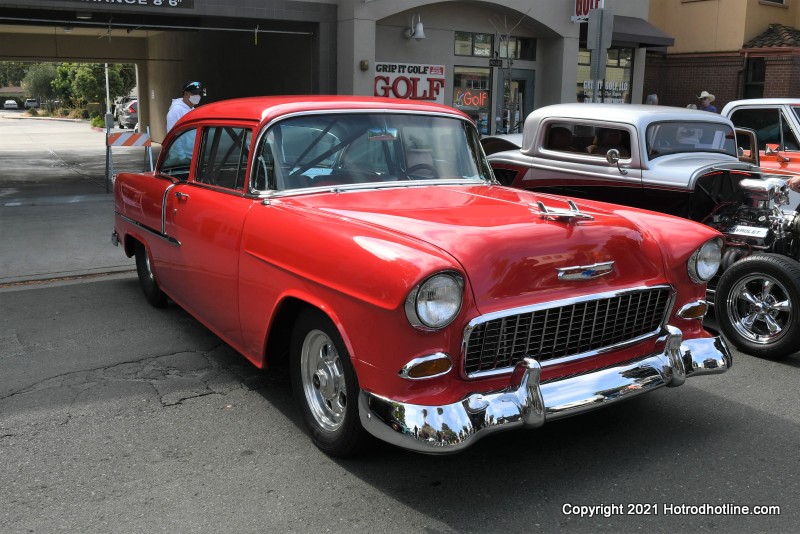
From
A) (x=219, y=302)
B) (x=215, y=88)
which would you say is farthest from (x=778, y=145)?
(x=215, y=88)

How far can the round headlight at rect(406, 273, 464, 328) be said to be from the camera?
3086 millimetres

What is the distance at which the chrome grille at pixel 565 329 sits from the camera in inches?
129

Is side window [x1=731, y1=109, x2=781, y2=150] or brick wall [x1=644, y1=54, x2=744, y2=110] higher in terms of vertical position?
brick wall [x1=644, y1=54, x2=744, y2=110]

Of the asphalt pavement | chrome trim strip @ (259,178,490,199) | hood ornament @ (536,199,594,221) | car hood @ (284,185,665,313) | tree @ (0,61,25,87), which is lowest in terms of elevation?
the asphalt pavement

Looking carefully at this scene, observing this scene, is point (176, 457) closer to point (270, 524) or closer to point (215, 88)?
point (270, 524)

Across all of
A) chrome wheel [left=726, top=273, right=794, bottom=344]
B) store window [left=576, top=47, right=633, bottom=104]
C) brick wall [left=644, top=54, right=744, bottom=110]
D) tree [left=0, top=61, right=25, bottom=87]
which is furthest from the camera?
tree [left=0, top=61, right=25, bottom=87]

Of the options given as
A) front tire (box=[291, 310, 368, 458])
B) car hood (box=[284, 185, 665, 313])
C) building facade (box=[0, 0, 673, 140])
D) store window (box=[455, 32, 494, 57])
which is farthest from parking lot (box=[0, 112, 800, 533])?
store window (box=[455, 32, 494, 57])

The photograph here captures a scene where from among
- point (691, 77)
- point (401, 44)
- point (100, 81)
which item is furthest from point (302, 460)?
point (100, 81)

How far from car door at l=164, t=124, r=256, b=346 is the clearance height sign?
9.07 meters

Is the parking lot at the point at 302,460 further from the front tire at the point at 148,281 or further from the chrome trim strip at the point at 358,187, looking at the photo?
the chrome trim strip at the point at 358,187

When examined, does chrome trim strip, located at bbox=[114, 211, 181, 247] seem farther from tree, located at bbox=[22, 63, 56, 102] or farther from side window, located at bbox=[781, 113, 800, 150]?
tree, located at bbox=[22, 63, 56, 102]

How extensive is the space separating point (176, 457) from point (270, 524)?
82 centimetres

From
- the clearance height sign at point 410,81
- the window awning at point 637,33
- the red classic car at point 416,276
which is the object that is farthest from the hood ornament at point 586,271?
the window awning at point 637,33

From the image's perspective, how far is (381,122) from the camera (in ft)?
15.1
